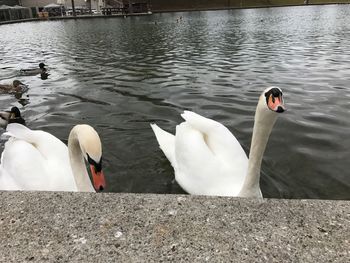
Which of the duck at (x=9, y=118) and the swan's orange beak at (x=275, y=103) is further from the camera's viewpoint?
the duck at (x=9, y=118)

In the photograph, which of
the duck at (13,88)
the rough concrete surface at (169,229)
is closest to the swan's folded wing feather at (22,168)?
the rough concrete surface at (169,229)

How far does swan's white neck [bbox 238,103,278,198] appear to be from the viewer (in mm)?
3496

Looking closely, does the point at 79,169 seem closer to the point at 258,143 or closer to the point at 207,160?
the point at 207,160

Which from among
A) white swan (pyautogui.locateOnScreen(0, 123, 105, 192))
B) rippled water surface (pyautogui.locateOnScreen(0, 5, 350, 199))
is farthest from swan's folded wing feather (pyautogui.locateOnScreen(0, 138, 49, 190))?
rippled water surface (pyautogui.locateOnScreen(0, 5, 350, 199))

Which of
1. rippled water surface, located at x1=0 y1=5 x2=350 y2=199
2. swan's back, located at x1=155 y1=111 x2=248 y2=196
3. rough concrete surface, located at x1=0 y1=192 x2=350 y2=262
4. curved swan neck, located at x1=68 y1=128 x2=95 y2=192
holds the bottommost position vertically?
rippled water surface, located at x1=0 y1=5 x2=350 y2=199

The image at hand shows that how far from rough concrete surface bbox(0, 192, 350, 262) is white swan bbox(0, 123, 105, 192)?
139cm

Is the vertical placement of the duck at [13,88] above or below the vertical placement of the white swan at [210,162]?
below

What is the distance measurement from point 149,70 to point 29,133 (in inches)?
364

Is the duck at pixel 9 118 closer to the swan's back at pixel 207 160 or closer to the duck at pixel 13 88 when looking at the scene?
the duck at pixel 13 88

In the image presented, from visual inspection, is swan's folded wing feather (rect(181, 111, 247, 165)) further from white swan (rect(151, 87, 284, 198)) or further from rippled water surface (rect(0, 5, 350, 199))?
rippled water surface (rect(0, 5, 350, 199))

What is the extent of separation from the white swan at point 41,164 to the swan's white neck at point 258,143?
1.61 meters

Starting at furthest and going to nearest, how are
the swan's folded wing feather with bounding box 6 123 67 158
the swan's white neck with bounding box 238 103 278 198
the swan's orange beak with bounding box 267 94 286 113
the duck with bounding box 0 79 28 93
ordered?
the duck with bounding box 0 79 28 93 < the swan's folded wing feather with bounding box 6 123 67 158 < the swan's white neck with bounding box 238 103 278 198 < the swan's orange beak with bounding box 267 94 286 113

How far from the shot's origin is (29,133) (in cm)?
516

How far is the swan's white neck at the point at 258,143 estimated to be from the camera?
3.50 m
